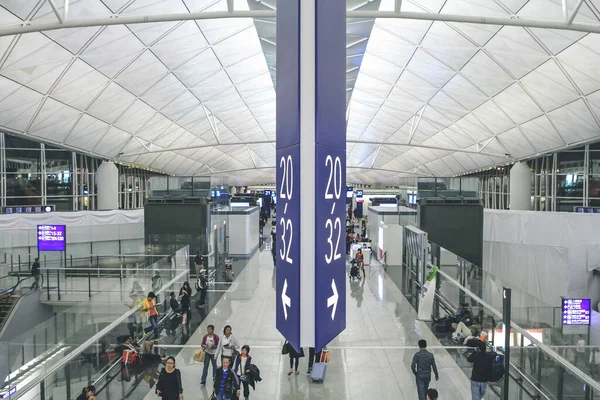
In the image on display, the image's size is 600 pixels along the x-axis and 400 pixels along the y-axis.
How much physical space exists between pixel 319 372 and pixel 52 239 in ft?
52.5

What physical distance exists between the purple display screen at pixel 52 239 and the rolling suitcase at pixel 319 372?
15.4m

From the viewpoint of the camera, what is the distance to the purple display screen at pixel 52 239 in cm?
2347

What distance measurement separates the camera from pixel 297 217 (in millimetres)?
3918

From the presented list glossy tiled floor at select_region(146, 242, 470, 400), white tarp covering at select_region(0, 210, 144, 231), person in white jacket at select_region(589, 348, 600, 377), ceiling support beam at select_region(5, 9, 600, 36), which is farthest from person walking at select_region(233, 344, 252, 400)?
white tarp covering at select_region(0, 210, 144, 231)

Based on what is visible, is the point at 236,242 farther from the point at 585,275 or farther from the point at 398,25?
the point at 585,275

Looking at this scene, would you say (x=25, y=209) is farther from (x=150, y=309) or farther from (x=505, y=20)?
(x=505, y=20)

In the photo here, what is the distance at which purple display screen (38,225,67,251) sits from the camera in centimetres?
2347

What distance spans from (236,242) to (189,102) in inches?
568

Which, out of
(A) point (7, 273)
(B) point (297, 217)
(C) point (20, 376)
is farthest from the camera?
(A) point (7, 273)

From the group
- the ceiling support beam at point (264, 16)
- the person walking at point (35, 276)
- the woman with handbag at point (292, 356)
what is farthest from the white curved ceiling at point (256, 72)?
the woman with handbag at point (292, 356)

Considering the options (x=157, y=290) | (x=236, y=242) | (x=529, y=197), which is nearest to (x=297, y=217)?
(x=157, y=290)

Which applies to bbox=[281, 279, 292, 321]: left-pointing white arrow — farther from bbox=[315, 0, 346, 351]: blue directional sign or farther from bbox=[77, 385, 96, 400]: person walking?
bbox=[77, 385, 96, 400]: person walking

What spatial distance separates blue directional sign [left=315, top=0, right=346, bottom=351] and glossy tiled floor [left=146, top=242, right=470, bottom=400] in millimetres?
7749

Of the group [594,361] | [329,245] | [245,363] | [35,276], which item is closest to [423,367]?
[594,361]
